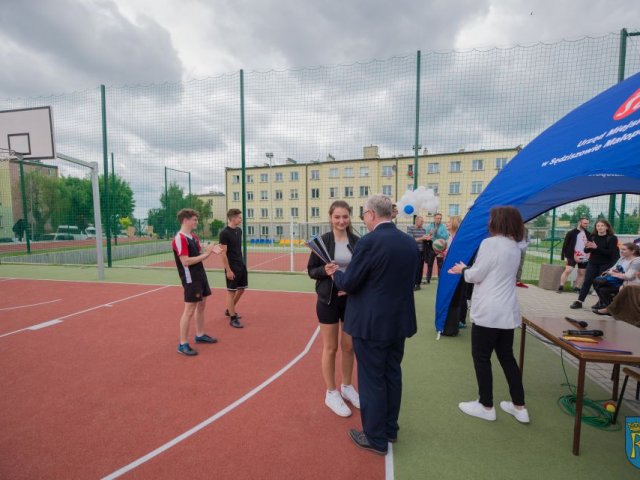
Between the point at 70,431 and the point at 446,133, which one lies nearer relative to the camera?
the point at 70,431

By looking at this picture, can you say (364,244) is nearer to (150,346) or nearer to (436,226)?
Result: (150,346)

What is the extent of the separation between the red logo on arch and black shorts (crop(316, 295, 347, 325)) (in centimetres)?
295

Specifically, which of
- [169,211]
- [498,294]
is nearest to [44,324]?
[498,294]

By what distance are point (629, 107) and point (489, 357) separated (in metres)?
2.52

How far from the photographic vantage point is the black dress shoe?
2.35 meters

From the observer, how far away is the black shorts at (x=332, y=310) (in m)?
2.71

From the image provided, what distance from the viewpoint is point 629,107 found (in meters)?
2.73

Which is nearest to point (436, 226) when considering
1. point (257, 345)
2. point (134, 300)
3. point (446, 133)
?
point (446, 133)

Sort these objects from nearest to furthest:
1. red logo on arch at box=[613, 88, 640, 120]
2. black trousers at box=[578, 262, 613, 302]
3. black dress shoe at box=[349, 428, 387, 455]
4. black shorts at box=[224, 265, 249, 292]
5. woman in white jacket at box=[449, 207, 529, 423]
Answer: black dress shoe at box=[349, 428, 387, 455] → woman in white jacket at box=[449, 207, 529, 423] → red logo on arch at box=[613, 88, 640, 120] → black shorts at box=[224, 265, 249, 292] → black trousers at box=[578, 262, 613, 302]

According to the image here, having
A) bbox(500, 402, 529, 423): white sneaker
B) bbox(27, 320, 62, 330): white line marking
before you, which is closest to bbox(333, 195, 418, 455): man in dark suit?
bbox(500, 402, 529, 423): white sneaker

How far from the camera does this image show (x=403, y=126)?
883 cm

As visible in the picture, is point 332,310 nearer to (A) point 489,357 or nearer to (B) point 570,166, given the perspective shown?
(A) point 489,357

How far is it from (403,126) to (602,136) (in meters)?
6.39

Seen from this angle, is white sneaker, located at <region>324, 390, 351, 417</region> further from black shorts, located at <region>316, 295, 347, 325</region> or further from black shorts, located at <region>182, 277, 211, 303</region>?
black shorts, located at <region>182, 277, 211, 303</region>
